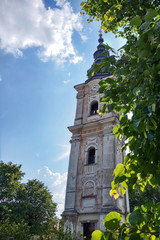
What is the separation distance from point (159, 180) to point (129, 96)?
988 millimetres

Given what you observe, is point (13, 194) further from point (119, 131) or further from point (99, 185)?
point (119, 131)

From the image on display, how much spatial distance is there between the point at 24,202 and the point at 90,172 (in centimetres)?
1312

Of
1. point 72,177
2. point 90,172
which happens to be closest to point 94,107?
point 90,172

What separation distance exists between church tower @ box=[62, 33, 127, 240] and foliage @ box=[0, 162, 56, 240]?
10447mm

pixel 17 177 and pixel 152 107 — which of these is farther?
pixel 17 177

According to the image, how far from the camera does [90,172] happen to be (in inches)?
516

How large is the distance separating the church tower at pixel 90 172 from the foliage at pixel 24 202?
10.4 meters

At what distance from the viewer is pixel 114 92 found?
2.57 m

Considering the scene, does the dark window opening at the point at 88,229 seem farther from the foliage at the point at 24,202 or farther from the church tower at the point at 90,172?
the foliage at the point at 24,202

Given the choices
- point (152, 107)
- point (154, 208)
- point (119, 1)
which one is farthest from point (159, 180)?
point (119, 1)

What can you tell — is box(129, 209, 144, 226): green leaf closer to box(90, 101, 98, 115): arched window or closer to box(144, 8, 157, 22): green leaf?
box(144, 8, 157, 22): green leaf

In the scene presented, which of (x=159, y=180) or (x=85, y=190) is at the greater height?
(x=85, y=190)

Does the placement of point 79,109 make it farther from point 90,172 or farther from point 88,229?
point 88,229

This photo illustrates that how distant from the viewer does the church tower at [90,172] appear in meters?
11.4
